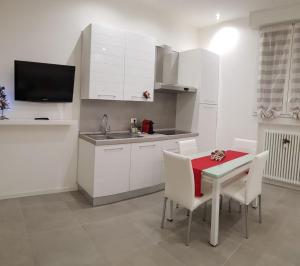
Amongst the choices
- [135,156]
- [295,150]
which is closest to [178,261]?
[135,156]

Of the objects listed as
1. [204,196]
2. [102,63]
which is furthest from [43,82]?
[204,196]

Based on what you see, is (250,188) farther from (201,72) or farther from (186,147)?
(201,72)

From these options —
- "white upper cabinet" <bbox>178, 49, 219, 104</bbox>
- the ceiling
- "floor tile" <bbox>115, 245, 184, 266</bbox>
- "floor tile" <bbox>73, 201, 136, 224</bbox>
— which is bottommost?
Result: "floor tile" <bbox>115, 245, 184, 266</bbox>

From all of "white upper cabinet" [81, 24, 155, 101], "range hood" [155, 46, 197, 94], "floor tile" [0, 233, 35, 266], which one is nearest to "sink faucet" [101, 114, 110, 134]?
"white upper cabinet" [81, 24, 155, 101]

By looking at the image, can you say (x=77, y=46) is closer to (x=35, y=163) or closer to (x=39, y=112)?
(x=39, y=112)

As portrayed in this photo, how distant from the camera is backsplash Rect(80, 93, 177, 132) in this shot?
3.66 meters

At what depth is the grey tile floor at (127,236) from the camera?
213 cm

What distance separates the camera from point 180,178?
2412 mm

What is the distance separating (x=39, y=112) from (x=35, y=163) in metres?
0.69

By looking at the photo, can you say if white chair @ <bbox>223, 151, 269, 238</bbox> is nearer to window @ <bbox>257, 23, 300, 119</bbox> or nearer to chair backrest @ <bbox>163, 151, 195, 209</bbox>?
chair backrest @ <bbox>163, 151, 195, 209</bbox>

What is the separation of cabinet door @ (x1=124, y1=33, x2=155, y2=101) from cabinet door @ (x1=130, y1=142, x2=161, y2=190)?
75 cm

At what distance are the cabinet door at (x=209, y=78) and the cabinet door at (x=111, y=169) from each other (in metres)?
1.85

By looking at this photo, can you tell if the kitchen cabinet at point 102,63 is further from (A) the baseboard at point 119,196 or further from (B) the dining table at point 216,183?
(B) the dining table at point 216,183

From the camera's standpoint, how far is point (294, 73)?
3949mm
